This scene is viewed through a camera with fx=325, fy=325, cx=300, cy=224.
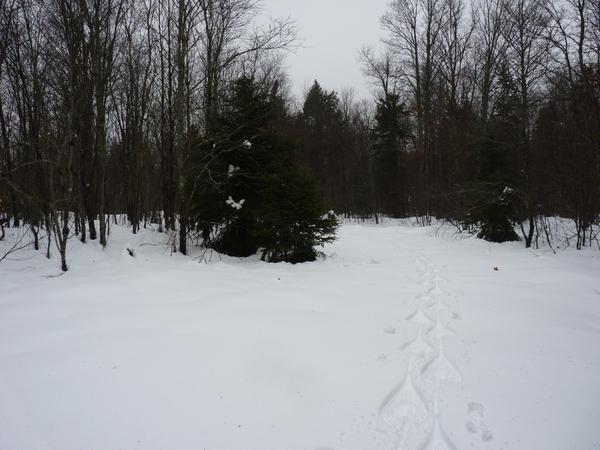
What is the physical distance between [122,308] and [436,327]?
414 cm

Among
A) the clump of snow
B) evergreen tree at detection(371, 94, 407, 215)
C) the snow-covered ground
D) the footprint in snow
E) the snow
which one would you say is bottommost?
the footprint in snow

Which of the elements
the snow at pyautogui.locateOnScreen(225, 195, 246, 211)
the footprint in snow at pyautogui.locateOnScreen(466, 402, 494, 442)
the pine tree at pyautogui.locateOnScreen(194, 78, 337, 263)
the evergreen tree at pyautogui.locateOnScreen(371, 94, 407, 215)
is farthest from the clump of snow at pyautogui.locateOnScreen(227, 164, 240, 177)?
the evergreen tree at pyautogui.locateOnScreen(371, 94, 407, 215)

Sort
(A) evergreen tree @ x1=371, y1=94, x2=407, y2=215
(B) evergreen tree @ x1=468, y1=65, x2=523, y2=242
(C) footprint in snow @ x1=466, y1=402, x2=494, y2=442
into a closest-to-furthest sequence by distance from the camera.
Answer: (C) footprint in snow @ x1=466, y1=402, x2=494, y2=442 → (B) evergreen tree @ x1=468, y1=65, x2=523, y2=242 → (A) evergreen tree @ x1=371, y1=94, x2=407, y2=215

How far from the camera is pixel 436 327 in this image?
411 cm

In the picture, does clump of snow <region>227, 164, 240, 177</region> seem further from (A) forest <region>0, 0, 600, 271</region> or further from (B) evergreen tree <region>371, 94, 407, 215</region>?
(B) evergreen tree <region>371, 94, 407, 215</region>

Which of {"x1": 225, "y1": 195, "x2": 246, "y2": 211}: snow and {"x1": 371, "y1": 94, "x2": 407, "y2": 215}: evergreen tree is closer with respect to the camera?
{"x1": 225, "y1": 195, "x2": 246, "y2": 211}: snow

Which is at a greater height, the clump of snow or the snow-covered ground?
the clump of snow

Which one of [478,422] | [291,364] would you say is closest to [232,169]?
[291,364]

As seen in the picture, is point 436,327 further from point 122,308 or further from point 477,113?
point 477,113

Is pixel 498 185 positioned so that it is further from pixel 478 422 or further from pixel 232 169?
pixel 478 422

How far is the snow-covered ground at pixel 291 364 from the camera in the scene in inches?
90.3

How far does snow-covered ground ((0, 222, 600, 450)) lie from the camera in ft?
7.52

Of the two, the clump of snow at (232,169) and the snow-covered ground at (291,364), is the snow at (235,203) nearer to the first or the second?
the clump of snow at (232,169)

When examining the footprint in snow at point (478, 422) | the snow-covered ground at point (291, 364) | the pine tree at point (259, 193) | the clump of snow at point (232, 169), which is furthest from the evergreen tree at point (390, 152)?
the footprint in snow at point (478, 422)
